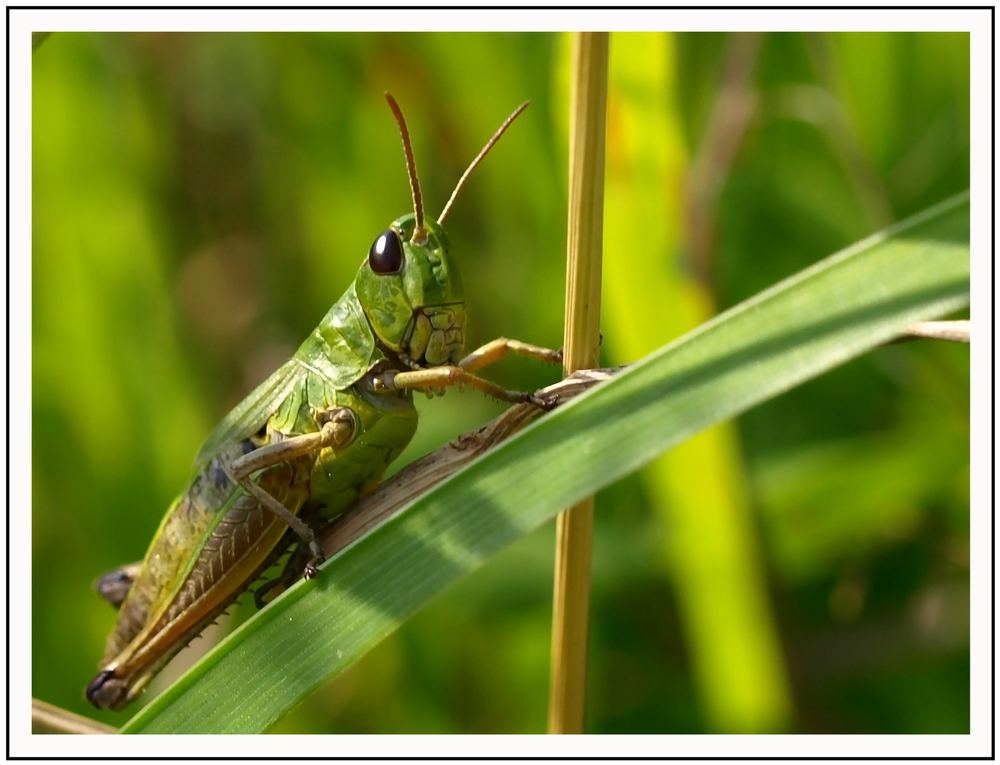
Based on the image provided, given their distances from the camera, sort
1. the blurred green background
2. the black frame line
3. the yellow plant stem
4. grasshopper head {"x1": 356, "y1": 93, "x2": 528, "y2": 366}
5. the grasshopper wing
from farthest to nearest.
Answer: the blurred green background, the grasshopper wing, grasshopper head {"x1": 356, "y1": 93, "x2": 528, "y2": 366}, the black frame line, the yellow plant stem

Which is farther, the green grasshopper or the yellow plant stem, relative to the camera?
the green grasshopper

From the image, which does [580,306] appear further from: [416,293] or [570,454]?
[416,293]

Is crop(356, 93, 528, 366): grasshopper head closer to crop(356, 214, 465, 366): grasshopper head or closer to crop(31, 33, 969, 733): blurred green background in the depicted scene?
crop(356, 214, 465, 366): grasshopper head

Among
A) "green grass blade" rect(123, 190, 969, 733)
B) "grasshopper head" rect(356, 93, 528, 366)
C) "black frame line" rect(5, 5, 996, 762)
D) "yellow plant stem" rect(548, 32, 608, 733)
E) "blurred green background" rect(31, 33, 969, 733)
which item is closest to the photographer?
"green grass blade" rect(123, 190, 969, 733)

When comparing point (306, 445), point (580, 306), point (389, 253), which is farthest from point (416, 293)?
point (580, 306)

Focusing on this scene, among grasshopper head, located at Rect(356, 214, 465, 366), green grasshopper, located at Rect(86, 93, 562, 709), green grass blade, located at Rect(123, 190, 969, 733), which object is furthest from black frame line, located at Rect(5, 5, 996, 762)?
grasshopper head, located at Rect(356, 214, 465, 366)
